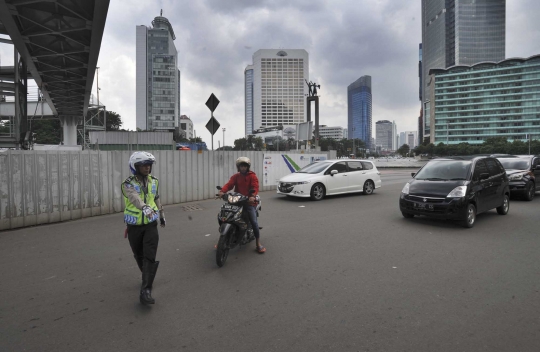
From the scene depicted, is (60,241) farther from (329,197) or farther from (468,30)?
(468,30)

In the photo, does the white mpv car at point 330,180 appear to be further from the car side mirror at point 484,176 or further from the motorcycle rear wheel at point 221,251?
the motorcycle rear wheel at point 221,251

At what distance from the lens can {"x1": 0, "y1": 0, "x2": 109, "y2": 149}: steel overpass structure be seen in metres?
10.1

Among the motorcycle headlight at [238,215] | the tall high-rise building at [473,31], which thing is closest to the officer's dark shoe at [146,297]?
the motorcycle headlight at [238,215]

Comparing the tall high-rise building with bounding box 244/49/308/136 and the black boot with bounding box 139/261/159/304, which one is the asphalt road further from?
the tall high-rise building with bounding box 244/49/308/136

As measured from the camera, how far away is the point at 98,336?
9.32 ft

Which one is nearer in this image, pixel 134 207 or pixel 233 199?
pixel 134 207

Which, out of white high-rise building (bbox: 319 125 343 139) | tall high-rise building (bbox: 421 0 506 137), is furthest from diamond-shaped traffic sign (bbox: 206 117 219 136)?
tall high-rise building (bbox: 421 0 506 137)

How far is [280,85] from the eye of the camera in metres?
121

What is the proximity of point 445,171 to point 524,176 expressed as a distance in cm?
531

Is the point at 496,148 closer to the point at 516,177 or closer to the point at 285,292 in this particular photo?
the point at 516,177

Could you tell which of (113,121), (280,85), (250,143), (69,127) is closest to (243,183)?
(69,127)

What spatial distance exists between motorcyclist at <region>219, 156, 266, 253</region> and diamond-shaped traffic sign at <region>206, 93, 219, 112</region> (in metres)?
6.18

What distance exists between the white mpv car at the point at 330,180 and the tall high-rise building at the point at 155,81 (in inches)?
4871

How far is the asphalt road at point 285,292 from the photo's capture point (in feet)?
9.07
